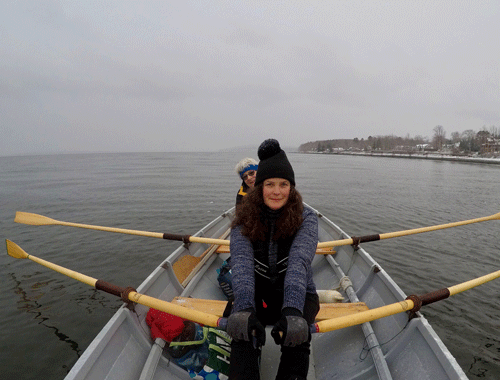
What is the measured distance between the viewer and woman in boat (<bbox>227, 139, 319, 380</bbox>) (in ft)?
7.16

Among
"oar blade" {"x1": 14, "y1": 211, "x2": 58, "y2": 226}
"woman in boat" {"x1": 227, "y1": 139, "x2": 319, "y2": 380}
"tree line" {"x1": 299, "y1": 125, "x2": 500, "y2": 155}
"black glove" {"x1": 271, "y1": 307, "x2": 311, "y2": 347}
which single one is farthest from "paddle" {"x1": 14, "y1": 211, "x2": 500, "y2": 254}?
"tree line" {"x1": 299, "y1": 125, "x2": 500, "y2": 155}

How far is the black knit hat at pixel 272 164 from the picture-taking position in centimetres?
243

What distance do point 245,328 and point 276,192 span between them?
1282 mm

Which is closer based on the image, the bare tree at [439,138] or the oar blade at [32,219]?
the oar blade at [32,219]

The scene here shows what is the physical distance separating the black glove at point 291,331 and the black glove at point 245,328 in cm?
13

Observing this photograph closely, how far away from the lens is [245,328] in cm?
199

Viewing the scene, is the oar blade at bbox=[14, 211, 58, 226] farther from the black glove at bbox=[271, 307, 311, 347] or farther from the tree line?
the tree line

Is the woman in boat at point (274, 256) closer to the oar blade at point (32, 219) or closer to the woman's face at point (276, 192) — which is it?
the woman's face at point (276, 192)

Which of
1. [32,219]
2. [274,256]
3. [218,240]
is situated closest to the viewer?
[274,256]

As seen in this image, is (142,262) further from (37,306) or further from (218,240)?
(218,240)

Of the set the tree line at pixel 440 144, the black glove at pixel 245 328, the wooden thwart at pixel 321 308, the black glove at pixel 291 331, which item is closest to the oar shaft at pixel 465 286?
the wooden thwart at pixel 321 308

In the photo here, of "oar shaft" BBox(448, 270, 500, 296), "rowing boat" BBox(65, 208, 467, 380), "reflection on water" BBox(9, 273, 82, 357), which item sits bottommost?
"reflection on water" BBox(9, 273, 82, 357)

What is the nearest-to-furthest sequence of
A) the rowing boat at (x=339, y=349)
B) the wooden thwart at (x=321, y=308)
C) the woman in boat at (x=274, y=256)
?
the woman in boat at (x=274, y=256), the rowing boat at (x=339, y=349), the wooden thwart at (x=321, y=308)

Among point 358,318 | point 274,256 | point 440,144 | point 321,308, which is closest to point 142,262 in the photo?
point 321,308
